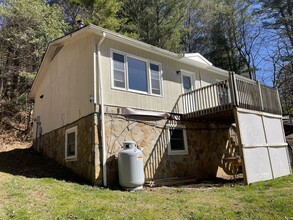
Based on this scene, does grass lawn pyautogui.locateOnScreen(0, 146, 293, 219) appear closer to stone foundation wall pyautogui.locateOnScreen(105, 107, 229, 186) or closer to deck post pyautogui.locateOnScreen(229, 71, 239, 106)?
stone foundation wall pyautogui.locateOnScreen(105, 107, 229, 186)

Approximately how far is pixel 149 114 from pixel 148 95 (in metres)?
0.76

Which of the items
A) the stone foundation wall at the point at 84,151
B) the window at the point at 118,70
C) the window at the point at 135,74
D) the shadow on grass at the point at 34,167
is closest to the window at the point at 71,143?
the stone foundation wall at the point at 84,151

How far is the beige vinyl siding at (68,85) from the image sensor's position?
8656mm

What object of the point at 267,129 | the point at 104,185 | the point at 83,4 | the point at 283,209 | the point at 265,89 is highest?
the point at 83,4

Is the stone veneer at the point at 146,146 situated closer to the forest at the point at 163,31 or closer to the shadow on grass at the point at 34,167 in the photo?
the shadow on grass at the point at 34,167

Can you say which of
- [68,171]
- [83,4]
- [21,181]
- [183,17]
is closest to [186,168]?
[68,171]

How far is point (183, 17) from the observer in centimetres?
2195

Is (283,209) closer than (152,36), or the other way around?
(283,209)

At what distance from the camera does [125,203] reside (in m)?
5.66

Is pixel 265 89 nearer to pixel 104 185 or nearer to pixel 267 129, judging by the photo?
pixel 267 129

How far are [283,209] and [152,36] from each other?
1747 cm

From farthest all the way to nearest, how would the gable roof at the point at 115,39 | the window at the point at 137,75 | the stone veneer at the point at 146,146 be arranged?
the window at the point at 137,75
the gable roof at the point at 115,39
the stone veneer at the point at 146,146

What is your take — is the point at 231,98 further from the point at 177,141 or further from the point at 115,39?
the point at 115,39

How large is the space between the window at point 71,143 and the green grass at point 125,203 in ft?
6.27
